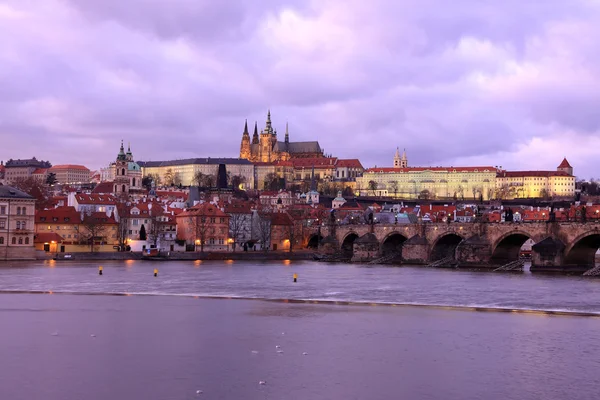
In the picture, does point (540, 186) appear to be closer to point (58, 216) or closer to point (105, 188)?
point (105, 188)

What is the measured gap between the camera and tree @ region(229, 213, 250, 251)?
71.9m

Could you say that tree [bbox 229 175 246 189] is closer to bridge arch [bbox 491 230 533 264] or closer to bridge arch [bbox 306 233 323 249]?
bridge arch [bbox 306 233 323 249]

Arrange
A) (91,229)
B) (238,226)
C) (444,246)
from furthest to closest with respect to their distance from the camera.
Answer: (238,226)
(91,229)
(444,246)

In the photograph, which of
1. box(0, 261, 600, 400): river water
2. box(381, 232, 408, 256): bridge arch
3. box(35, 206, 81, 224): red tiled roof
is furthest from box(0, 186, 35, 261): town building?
box(0, 261, 600, 400): river water

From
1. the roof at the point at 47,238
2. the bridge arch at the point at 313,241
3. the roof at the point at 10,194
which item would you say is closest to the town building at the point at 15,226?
the roof at the point at 10,194

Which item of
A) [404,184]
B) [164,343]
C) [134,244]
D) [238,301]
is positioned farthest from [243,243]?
[404,184]

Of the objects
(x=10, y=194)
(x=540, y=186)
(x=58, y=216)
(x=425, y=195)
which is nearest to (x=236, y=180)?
Result: (x=425, y=195)

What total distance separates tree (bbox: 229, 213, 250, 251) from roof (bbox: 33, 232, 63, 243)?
14.5 metres

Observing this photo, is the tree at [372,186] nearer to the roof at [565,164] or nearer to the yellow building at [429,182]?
the yellow building at [429,182]

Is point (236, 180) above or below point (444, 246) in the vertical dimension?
above

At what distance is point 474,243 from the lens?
51219 mm

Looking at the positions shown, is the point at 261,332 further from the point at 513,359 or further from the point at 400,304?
the point at 400,304

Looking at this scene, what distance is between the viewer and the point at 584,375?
15.9 meters

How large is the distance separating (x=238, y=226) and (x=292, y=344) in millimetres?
53714
